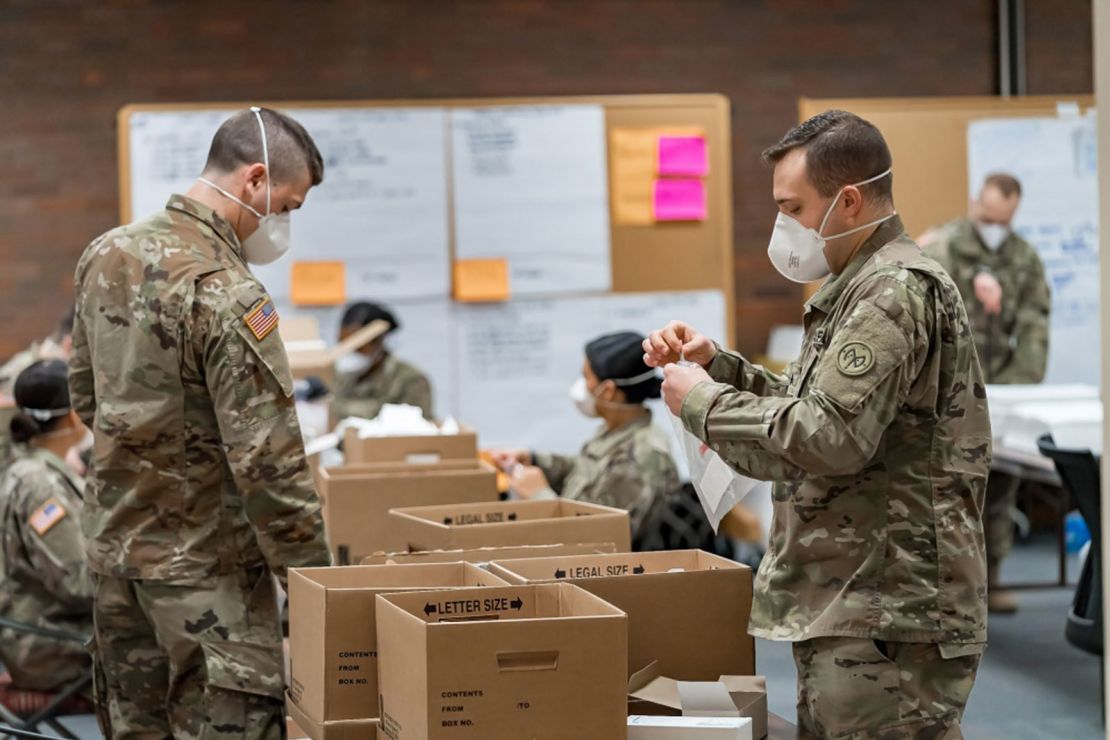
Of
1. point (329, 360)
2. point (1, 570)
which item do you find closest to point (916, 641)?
point (1, 570)

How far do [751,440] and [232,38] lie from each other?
5438mm

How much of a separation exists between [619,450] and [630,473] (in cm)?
9

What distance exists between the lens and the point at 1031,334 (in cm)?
592

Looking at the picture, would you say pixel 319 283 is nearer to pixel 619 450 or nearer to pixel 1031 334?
pixel 619 450

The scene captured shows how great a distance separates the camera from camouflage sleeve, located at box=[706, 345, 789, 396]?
7.30 ft

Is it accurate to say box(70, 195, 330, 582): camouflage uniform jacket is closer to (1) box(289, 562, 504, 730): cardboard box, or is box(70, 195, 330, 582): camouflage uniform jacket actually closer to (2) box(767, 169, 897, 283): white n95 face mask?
(1) box(289, 562, 504, 730): cardboard box

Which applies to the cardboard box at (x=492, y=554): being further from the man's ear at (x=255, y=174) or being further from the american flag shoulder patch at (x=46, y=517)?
the american flag shoulder patch at (x=46, y=517)

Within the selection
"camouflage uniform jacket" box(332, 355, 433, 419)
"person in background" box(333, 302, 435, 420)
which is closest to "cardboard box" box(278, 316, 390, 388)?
"person in background" box(333, 302, 435, 420)

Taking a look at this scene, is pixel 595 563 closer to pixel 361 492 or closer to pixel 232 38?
pixel 361 492

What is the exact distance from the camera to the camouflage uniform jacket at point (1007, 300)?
5922 millimetres

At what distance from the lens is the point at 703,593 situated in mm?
2078

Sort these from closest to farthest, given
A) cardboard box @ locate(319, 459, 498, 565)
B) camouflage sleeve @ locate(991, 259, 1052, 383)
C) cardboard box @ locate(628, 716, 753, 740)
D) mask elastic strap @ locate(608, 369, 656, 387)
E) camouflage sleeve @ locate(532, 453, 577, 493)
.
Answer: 1. cardboard box @ locate(628, 716, 753, 740)
2. cardboard box @ locate(319, 459, 498, 565)
3. mask elastic strap @ locate(608, 369, 656, 387)
4. camouflage sleeve @ locate(532, 453, 577, 493)
5. camouflage sleeve @ locate(991, 259, 1052, 383)

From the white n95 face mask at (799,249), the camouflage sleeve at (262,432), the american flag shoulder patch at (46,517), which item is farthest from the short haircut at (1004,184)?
the camouflage sleeve at (262,432)

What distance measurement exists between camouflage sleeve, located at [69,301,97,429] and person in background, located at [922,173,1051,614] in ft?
13.8
